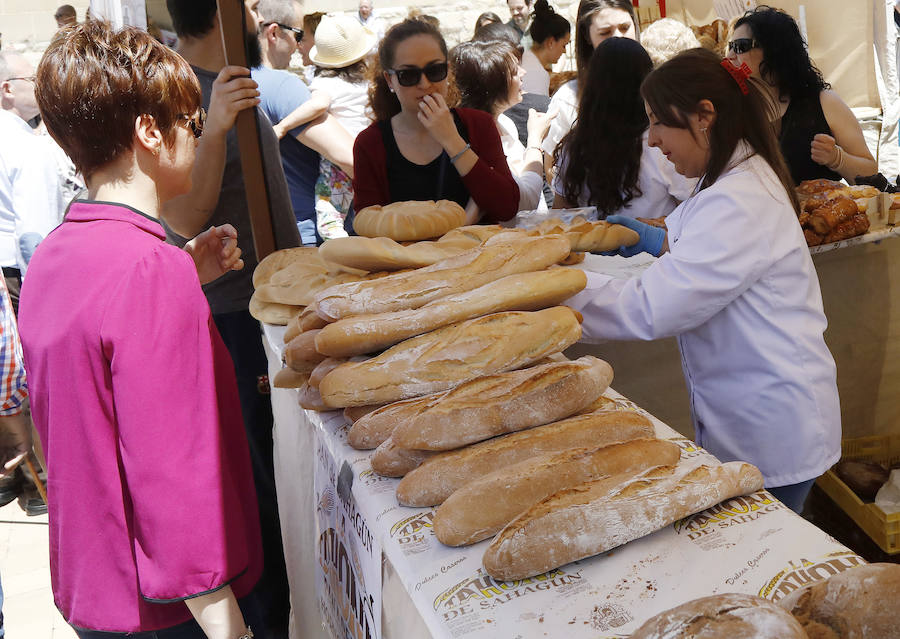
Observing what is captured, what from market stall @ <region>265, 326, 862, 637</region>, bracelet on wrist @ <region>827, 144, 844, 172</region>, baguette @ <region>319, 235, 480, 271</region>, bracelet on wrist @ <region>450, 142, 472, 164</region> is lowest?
market stall @ <region>265, 326, 862, 637</region>

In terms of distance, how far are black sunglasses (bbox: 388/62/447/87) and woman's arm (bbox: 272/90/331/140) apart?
1125 mm

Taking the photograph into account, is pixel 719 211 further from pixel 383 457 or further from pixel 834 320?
pixel 834 320

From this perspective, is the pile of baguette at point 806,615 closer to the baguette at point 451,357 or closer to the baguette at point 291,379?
the baguette at point 451,357

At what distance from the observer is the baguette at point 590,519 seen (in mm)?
982

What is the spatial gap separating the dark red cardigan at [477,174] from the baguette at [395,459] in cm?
156

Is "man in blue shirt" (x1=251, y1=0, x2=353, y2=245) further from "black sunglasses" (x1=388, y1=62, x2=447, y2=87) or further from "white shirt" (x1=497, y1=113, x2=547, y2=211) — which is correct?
"black sunglasses" (x1=388, y1=62, x2=447, y2=87)

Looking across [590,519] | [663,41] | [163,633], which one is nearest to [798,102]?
[663,41]

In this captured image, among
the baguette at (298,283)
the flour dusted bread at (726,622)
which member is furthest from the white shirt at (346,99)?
the flour dusted bread at (726,622)

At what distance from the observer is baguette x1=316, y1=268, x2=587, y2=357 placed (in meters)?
1.44

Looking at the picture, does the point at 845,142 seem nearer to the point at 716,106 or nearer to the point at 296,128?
the point at 716,106

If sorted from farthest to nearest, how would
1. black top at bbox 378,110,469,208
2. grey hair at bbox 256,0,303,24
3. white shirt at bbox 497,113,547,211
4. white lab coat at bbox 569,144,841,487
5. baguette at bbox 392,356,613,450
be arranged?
1. grey hair at bbox 256,0,303,24
2. white shirt at bbox 497,113,547,211
3. black top at bbox 378,110,469,208
4. white lab coat at bbox 569,144,841,487
5. baguette at bbox 392,356,613,450

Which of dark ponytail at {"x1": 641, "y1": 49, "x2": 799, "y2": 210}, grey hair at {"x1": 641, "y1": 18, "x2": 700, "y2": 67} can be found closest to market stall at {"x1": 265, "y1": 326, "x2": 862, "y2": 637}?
dark ponytail at {"x1": 641, "y1": 49, "x2": 799, "y2": 210}

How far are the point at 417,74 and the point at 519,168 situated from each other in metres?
1.42

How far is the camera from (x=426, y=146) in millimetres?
2807
